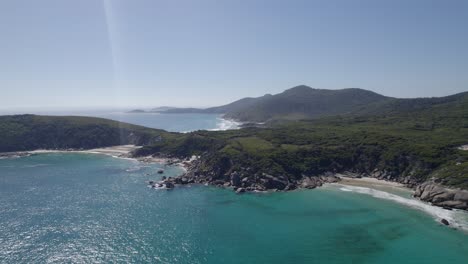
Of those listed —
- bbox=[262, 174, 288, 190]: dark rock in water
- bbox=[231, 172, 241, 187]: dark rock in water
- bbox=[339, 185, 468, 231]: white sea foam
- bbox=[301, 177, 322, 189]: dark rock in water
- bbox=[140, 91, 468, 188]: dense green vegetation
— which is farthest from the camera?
bbox=[231, 172, 241, 187]: dark rock in water

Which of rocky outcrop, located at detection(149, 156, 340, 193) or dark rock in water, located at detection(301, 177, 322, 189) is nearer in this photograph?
rocky outcrop, located at detection(149, 156, 340, 193)

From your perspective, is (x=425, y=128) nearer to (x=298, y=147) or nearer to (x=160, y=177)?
(x=298, y=147)

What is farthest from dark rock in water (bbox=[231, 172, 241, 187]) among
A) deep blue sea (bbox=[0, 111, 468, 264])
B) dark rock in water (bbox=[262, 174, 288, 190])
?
dark rock in water (bbox=[262, 174, 288, 190])

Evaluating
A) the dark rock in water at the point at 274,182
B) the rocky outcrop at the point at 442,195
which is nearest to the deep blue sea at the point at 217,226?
the rocky outcrop at the point at 442,195

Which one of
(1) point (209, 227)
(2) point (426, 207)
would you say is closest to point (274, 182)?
(1) point (209, 227)

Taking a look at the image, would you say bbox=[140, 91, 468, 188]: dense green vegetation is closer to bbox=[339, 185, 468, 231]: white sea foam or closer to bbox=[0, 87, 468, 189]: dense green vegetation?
bbox=[0, 87, 468, 189]: dense green vegetation
